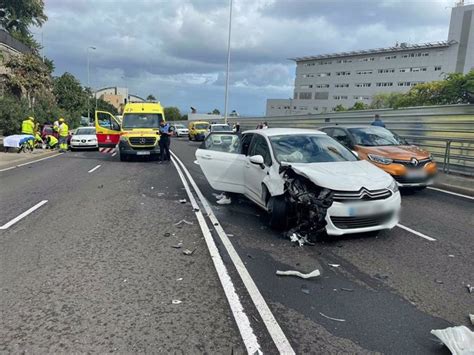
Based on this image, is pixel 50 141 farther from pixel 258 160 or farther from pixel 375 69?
pixel 375 69

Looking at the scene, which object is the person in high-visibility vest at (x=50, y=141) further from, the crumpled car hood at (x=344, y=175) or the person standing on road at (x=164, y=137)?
the crumpled car hood at (x=344, y=175)

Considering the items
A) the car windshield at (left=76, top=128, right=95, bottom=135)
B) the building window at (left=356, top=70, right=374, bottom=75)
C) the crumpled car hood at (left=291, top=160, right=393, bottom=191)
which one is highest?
the building window at (left=356, top=70, right=374, bottom=75)

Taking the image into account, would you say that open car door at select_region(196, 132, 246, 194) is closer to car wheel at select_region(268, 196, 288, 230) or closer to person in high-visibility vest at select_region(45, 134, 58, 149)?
car wheel at select_region(268, 196, 288, 230)

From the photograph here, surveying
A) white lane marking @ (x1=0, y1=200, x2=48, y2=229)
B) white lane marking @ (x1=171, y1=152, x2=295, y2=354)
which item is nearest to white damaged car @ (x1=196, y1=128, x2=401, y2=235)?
white lane marking @ (x1=171, y1=152, x2=295, y2=354)

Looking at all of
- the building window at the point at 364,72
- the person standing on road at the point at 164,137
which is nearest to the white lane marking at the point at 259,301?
the person standing on road at the point at 164,137

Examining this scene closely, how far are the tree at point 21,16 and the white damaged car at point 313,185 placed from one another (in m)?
50.8

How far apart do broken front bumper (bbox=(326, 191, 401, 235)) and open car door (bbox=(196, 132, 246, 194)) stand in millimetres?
2711

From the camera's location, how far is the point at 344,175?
18.6 feet

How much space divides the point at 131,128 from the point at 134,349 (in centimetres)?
1551

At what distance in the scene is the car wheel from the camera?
5.89 m

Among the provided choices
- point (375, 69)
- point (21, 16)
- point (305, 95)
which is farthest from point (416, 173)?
point (305, 95)

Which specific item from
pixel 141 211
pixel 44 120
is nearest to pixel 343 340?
pixel 141 211

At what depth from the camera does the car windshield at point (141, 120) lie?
1772 cm

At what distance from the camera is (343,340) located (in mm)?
3172
